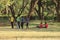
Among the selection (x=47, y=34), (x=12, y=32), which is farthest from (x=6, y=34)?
(x=47, y=34)

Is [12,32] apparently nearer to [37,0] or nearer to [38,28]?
[38,28]

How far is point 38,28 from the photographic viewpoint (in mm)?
10727

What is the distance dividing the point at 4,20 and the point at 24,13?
1.04m

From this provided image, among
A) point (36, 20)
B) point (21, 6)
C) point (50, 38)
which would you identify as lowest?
point (50, 38)

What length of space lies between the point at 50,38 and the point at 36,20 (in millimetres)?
1142

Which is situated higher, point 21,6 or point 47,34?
point 21,6

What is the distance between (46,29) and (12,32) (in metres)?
Answer: 1.69

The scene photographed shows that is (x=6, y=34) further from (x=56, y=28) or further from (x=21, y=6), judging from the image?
(x=56, y=28)

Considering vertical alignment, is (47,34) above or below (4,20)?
below

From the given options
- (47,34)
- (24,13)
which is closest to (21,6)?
(24,13)

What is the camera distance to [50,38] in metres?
10.8

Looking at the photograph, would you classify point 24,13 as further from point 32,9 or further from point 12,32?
point 12,32

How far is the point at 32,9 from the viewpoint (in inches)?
425

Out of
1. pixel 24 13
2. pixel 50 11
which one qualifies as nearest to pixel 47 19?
pixel 50 11
